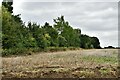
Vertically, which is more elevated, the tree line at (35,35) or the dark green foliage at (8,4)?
the dark green foliage at (8,4)

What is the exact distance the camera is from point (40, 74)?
11164mm

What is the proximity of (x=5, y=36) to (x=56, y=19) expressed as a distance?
1901cm

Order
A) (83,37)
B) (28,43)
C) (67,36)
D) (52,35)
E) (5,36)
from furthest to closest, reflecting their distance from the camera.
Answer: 1. (83,37)
2. (67,36)
3. (52,35)
4. (28,43)
5. (5,36)

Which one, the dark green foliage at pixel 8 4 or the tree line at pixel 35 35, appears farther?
the dark green foliage at pixel 8 4

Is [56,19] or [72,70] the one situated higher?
[56,19]

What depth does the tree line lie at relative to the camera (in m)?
28.8

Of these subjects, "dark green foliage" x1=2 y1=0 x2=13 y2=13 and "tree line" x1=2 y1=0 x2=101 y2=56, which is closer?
"tree line" x1=2 y1=0 x2=101 y2=56

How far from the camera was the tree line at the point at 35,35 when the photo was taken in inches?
1134

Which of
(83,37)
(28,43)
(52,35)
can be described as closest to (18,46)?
(28,43)

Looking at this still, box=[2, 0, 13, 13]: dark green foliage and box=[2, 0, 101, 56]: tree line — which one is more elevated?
box=[2, 0, 13, 13]: dark green foliage

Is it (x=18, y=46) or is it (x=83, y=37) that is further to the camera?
(x=83, y=37)

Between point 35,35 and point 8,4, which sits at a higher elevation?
point 8,4

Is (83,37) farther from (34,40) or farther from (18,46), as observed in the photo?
(18,46)

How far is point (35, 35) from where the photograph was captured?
37781mm
